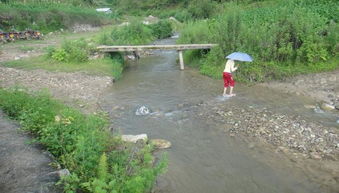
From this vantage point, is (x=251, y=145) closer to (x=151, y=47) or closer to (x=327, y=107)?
(x=327, y=107)

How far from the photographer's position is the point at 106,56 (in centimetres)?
1755

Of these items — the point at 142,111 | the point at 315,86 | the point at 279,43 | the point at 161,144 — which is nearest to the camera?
the point at 161,144

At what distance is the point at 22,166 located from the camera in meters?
5.33

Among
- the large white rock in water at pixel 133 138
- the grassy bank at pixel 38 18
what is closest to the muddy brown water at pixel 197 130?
the large white rock in water at pixel 133 138

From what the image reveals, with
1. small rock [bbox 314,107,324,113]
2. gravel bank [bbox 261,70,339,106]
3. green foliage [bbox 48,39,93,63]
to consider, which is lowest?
small rock [bbox 314,107,324,113]

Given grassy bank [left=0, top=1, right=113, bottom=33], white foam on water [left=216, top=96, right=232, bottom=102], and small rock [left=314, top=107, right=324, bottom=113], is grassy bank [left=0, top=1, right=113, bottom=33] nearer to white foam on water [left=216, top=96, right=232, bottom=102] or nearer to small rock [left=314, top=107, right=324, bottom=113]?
white foam on water [left=216, top=96, right=232, bottom=102]

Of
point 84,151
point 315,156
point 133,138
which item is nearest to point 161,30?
point 133,138

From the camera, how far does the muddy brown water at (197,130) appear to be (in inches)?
247

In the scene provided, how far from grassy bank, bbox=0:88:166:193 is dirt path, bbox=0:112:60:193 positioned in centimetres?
25

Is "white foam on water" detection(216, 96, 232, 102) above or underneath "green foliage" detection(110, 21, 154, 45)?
underneath

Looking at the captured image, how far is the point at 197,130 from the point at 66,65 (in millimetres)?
9541

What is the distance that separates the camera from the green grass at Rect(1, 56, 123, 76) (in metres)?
15.0

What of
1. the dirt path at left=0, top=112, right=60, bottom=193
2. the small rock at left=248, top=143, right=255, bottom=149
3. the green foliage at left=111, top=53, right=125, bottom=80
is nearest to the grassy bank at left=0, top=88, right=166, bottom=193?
the dirt path at left=0, top=112, right=60, bottom=193

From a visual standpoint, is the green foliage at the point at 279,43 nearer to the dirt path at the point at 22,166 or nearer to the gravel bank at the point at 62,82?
the gravel bank at the point at 62,82
